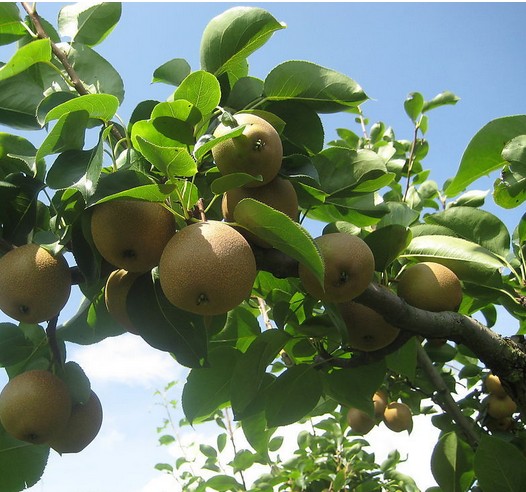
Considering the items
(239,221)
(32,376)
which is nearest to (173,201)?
(239,221)

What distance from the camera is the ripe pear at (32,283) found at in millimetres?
1231

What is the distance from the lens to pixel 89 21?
1.62 metres

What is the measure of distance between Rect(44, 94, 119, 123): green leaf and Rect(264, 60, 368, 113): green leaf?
1.25ft

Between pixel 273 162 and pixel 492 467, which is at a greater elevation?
pixel 273 162

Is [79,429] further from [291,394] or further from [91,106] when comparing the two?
[91,106]

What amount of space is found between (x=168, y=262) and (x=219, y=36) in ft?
1.98

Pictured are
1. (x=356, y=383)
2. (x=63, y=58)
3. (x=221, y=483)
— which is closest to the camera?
(x=63, y=58)

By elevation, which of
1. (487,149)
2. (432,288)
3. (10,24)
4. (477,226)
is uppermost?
(10,24)

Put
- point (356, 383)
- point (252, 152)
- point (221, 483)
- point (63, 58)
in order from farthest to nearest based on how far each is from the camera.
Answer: point (221, 483) < point (356, 383) < point (63, 58) < point (252, 152)

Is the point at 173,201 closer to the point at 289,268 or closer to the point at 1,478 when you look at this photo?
the point at 289,268

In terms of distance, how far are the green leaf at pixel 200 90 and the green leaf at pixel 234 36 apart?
8.1 inches

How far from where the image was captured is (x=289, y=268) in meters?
1.26

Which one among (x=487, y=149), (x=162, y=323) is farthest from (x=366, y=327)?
(x=487, y=149)

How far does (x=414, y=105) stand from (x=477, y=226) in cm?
136
